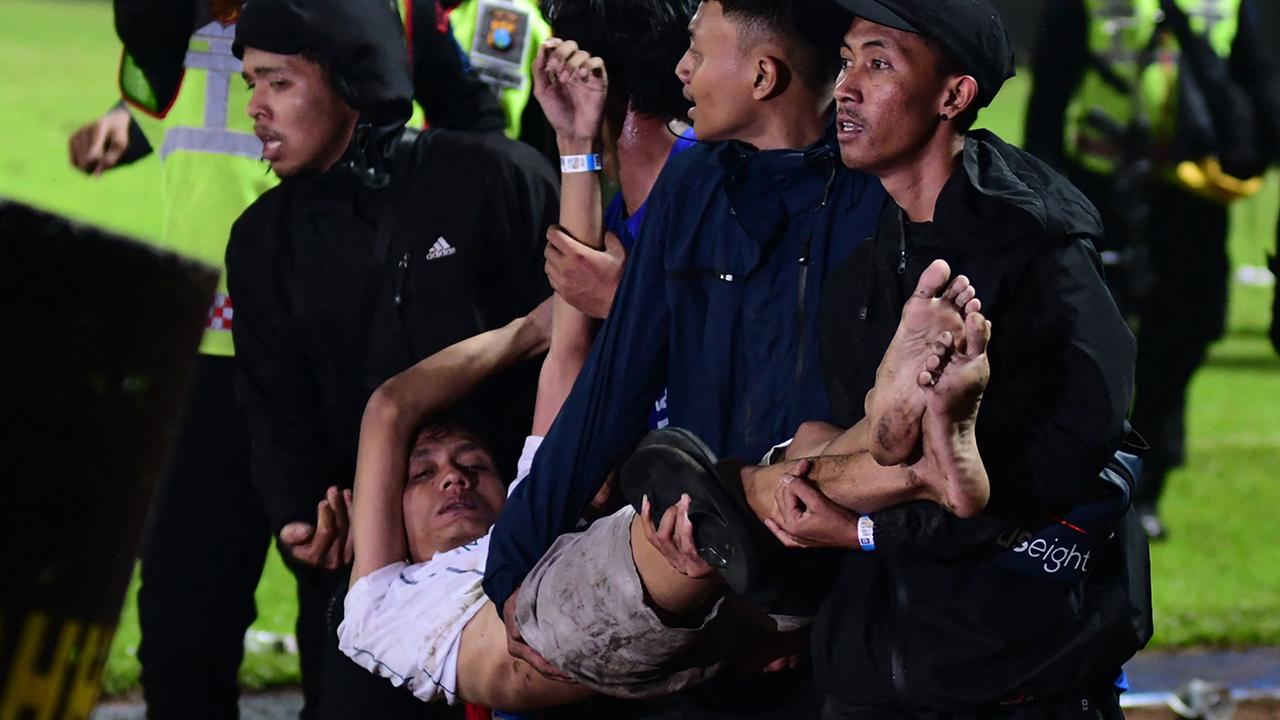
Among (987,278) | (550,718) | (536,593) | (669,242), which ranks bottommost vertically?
(550,718)

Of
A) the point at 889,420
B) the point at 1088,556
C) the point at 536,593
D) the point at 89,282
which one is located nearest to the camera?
the point at 89,282

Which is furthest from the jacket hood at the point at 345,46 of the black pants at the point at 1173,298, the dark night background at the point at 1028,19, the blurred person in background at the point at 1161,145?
the dark night background at the point at 1028,19

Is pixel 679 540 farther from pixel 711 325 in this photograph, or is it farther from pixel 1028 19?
pixel 1028 19

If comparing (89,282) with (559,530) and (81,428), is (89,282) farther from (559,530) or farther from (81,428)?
(559,530)

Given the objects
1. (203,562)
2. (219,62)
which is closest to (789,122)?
(219,62)

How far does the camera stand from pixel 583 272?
128 inches

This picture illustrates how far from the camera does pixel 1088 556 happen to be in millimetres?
2400

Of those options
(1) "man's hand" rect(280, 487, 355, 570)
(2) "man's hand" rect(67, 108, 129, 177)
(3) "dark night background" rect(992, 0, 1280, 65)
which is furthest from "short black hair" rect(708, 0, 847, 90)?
(3) "dark night background" rect(992, 0, 1280, 65)

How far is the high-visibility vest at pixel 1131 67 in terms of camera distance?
7.21 metres

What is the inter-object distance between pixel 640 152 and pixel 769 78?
487 mm

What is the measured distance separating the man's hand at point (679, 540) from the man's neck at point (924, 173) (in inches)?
19.2

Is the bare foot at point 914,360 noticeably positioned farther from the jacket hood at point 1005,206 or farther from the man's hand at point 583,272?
the man's hand at point 583,272

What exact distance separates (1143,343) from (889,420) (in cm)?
570

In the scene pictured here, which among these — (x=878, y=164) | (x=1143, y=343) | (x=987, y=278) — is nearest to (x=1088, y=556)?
(x=987, y=278)
